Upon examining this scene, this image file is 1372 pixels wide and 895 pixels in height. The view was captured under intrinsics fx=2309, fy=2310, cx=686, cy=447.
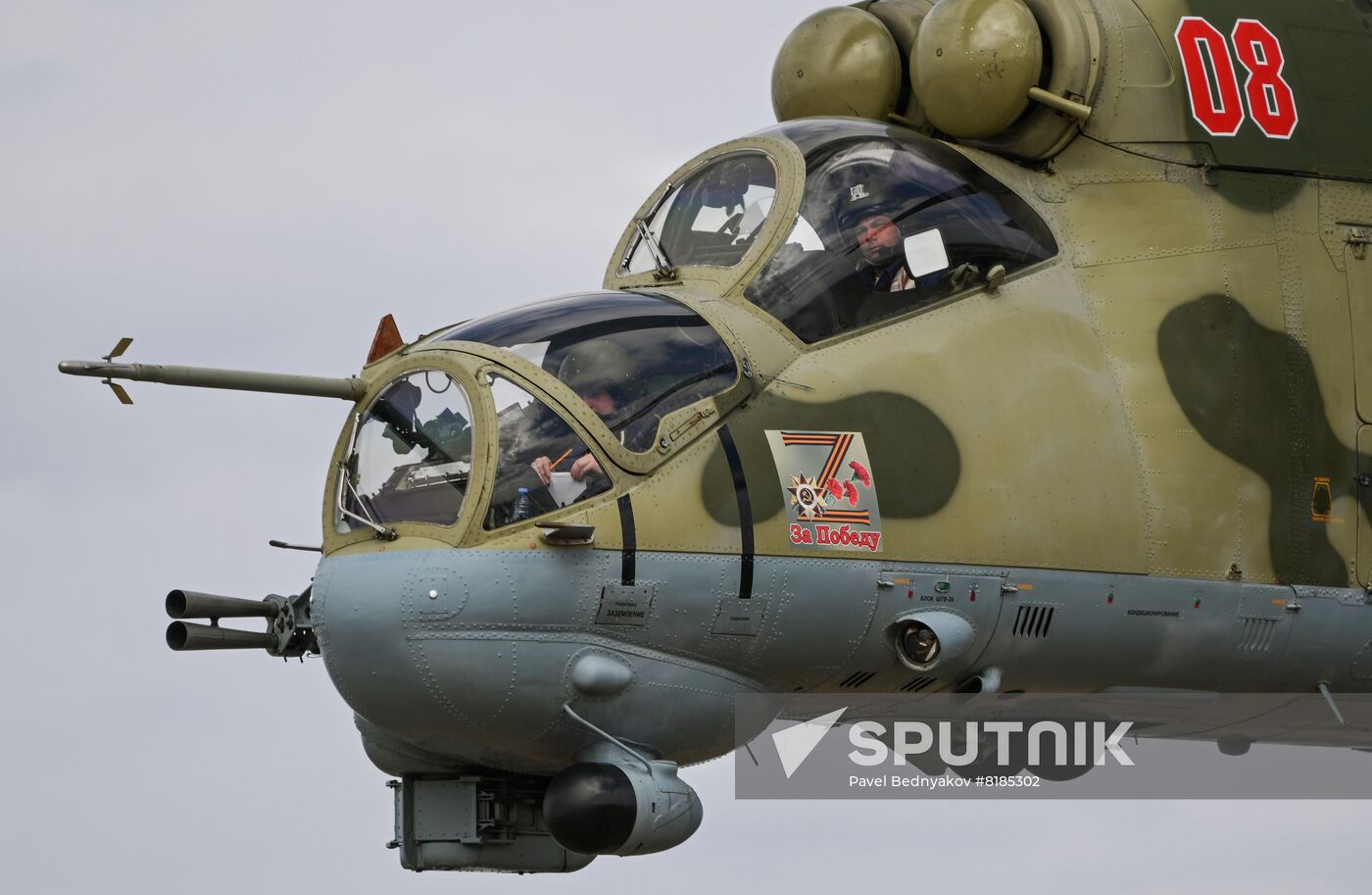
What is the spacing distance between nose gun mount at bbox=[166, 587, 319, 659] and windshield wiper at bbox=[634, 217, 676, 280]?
288 cm

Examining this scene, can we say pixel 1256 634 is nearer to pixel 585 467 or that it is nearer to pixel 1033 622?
pixel 1033 622

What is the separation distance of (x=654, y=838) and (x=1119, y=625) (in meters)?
3.32

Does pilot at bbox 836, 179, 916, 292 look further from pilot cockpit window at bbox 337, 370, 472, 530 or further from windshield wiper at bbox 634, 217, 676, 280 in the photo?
pilot cockpit window at bbox 337, 370, 472, 530

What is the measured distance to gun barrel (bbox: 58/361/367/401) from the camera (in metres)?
12.2

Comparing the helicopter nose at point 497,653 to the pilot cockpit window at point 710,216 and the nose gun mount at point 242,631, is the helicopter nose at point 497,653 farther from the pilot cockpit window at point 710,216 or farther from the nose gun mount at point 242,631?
the pilot cockpit window at point 710,216

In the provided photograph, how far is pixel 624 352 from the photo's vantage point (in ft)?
41.8

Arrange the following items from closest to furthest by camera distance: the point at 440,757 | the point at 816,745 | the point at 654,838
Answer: the point at 654,838
the point at 440,757
the point at 816,745

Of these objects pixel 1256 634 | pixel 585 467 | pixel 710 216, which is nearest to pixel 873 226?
pixel 710 216

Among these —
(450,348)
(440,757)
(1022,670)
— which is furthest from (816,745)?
(450,348)

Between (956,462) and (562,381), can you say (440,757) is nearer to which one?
(562,381)

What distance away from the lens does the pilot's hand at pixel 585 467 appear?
12273 mm

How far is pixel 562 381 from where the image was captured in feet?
41.0

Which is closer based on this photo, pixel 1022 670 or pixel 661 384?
pixel 661 384

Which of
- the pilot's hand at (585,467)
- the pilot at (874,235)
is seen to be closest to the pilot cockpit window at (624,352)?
the pilot's hand at (585,467)
